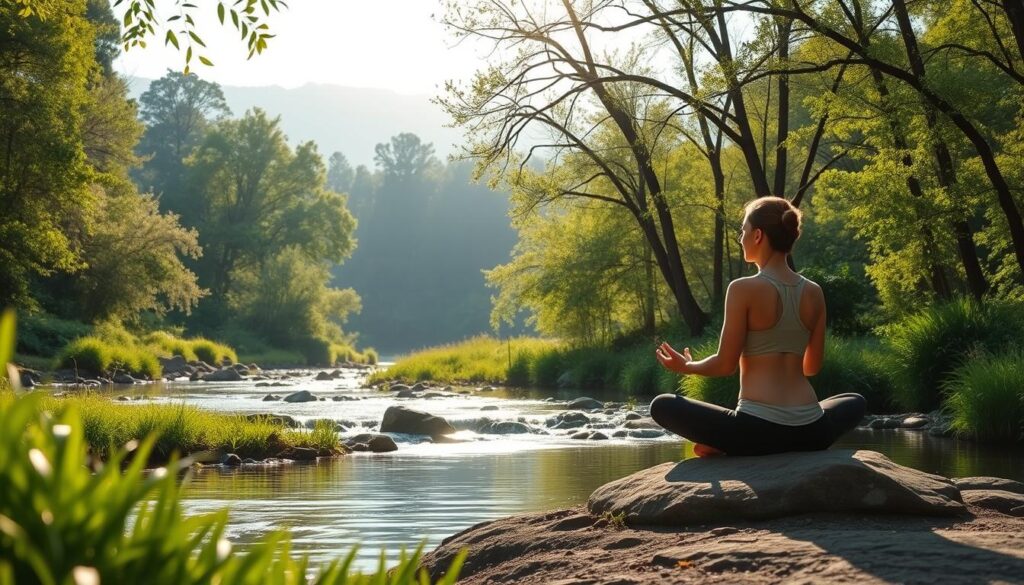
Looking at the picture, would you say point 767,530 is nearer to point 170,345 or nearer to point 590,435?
point 590,435

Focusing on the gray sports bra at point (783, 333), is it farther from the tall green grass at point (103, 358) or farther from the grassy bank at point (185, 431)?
the tall green grass at point (103, 358)

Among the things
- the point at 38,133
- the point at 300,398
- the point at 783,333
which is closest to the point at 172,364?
the point at 300,398

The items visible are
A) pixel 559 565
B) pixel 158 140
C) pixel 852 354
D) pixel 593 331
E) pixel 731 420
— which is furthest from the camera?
pixel 158 140

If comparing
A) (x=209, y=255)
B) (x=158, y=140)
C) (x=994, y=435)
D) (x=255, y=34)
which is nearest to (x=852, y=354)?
(x=994, y=435)

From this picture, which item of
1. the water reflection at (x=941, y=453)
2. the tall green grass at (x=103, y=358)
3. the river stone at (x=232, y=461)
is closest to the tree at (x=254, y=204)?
the tall green grass at (x=103, y=358)

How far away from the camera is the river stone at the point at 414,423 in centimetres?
1689

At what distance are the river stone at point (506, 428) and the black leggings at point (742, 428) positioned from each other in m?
11.2

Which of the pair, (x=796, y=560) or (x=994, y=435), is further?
(x=994, y=435)

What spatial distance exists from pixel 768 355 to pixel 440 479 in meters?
5.75

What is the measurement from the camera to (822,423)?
19.7ft

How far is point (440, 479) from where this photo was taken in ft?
36.5

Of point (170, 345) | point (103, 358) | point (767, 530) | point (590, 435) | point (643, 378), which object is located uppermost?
point (170, 345)

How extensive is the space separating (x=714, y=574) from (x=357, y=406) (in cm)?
2004

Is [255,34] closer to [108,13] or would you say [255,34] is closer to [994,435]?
[994,435]
